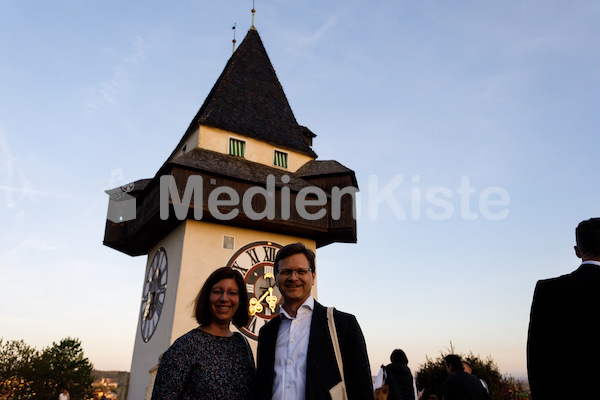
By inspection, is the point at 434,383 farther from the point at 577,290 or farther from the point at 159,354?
the point at 577,290

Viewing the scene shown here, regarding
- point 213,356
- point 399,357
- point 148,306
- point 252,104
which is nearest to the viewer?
point 213,356

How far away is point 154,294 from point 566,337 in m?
12.2

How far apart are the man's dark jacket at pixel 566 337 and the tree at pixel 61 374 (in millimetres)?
42878

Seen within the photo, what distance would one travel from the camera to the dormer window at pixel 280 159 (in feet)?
48.7

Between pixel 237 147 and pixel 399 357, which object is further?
pixel 237 147

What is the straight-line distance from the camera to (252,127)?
14938mm

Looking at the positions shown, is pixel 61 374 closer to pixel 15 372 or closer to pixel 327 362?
pixel 15 372

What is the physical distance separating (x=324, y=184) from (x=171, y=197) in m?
4.70

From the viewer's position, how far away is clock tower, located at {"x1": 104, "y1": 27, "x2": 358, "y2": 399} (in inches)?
468

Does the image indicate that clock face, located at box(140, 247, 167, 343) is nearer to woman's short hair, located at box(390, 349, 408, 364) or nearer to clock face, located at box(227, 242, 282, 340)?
clock face, located at box(227, 242, 282, 340)

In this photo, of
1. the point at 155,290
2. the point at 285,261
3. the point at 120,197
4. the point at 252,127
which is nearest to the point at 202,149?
the point at 252,127

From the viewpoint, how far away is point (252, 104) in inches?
624
